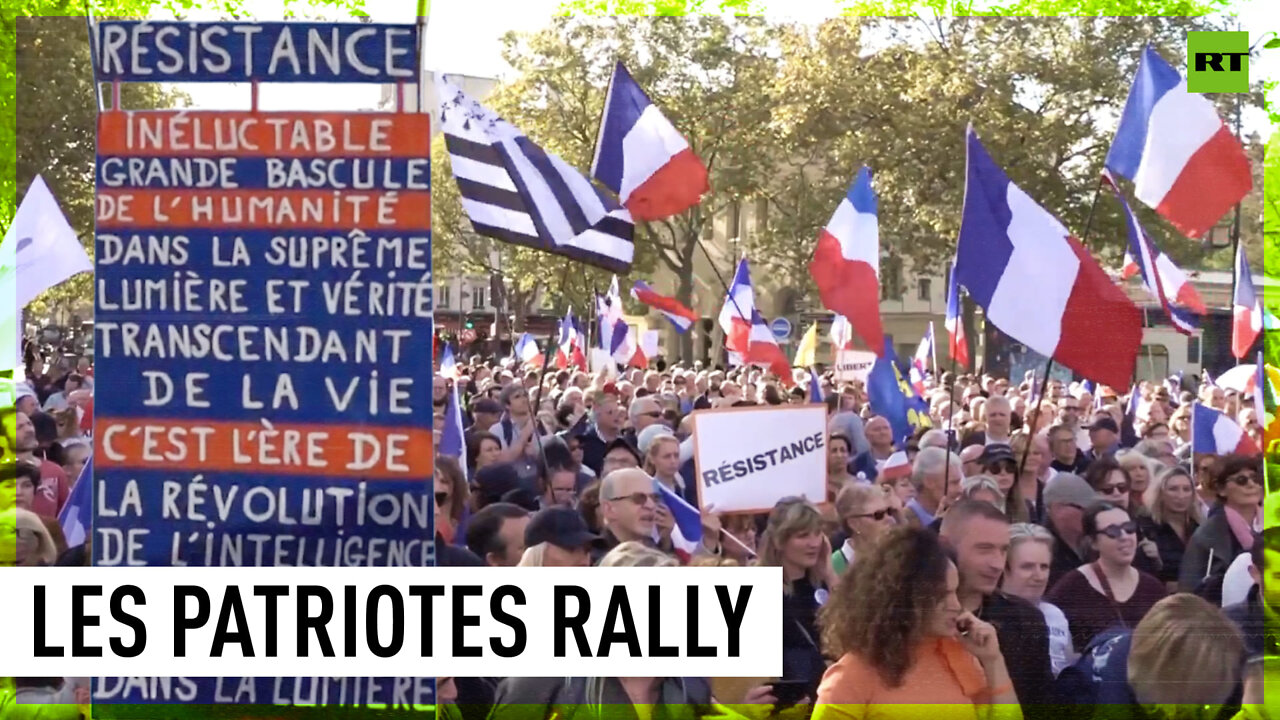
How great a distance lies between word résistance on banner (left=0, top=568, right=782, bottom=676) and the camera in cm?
357

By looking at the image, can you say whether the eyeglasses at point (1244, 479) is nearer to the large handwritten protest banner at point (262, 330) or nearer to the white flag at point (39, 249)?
the large handwritten protest banner at point (262, 330)

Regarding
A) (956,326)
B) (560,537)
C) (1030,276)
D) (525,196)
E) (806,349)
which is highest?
(525,196)

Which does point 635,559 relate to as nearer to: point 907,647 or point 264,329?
point 907,647

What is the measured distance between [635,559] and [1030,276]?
7.48ft

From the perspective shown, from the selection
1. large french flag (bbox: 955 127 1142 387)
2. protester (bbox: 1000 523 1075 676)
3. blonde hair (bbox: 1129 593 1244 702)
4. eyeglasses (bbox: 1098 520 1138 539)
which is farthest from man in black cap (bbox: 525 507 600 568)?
large french flag (bbox: 955 127 1142 387)

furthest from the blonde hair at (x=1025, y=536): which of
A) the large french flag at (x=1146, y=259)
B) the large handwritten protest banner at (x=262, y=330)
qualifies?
the large french flag at (x=1146, y=259)

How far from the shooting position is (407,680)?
3.63m

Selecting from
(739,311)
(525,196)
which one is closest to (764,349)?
(739,311)

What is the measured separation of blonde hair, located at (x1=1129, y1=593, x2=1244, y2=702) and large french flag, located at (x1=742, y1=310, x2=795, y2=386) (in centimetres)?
600

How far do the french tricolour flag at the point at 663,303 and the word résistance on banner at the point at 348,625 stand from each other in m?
5.07

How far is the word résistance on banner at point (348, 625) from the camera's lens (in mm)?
3570

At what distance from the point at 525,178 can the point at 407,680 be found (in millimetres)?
3052

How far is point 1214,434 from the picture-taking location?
Result: 7.23 metres

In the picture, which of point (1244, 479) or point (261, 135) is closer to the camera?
point (261, 135)
